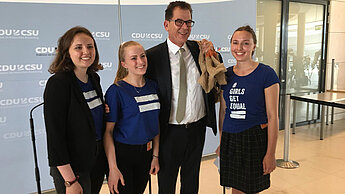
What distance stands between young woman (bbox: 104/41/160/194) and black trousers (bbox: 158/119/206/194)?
164 mm

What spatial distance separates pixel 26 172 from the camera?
2.78 m

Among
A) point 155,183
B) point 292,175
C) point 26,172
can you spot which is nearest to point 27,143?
point 26,172

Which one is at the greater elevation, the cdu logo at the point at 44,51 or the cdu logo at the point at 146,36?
the cdu logo at the point at 146,36

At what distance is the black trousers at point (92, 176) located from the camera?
146 centimetres

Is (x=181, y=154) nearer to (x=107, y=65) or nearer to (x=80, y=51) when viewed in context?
(x=80, y=51)

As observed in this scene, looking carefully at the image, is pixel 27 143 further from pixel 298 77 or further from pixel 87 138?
pixel 298 77

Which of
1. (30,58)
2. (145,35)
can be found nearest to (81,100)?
(30,58)

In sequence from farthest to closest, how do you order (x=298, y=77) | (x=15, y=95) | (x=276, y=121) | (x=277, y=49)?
(x=298, y=77) → (x=277, y=49) → (x=15, y=95) → (x=276, y=121)

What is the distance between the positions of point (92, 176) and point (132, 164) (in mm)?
259

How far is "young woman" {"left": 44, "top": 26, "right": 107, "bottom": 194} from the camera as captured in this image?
135cm

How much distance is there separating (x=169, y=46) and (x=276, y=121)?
89cm

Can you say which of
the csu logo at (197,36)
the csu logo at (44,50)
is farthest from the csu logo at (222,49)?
the csu logo at (44,50)

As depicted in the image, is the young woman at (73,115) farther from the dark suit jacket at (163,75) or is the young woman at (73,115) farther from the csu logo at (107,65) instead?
the csu logo at (107,65)

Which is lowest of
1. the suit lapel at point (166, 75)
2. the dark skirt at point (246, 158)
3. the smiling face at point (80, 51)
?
the dark skirt at point (246, 158)
